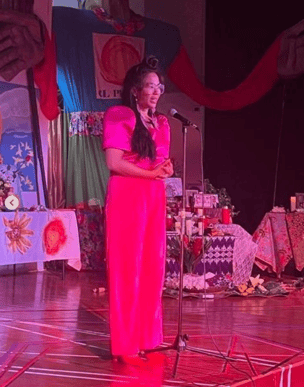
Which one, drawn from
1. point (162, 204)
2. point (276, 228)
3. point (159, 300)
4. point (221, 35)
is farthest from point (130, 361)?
point (221, 35)

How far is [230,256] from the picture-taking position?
6852 millimetres

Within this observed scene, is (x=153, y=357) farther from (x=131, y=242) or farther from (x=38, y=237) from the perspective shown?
(x=38, y=237)

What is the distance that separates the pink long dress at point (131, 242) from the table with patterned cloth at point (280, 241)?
4138 mm

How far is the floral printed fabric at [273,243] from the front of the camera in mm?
7789

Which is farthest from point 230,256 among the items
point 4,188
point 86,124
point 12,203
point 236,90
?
point 86,124

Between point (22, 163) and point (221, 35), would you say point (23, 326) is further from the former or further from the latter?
point (221, 35)

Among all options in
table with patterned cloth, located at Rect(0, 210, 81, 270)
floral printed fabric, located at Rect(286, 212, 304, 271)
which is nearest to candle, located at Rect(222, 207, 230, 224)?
floral printed fabric, located at Rect(286, 212, 304, 271)

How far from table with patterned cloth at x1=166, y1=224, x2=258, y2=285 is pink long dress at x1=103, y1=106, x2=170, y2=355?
9.63ft

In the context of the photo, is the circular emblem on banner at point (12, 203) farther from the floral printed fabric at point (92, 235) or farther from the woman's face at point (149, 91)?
the woman's face at point (149, 91)

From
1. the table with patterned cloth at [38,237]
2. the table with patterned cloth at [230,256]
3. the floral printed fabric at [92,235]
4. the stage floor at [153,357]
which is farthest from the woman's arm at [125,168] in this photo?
the floral printed fabric at [92,235]

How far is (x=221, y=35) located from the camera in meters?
10.3

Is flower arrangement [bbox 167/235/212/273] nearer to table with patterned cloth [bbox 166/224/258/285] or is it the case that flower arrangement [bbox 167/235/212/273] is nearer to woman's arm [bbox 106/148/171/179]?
table with patterned cloth [bbox 166/224/258/285]

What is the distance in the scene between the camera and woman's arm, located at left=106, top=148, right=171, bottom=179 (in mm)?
3607

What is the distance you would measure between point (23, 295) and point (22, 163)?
228 centimetres
